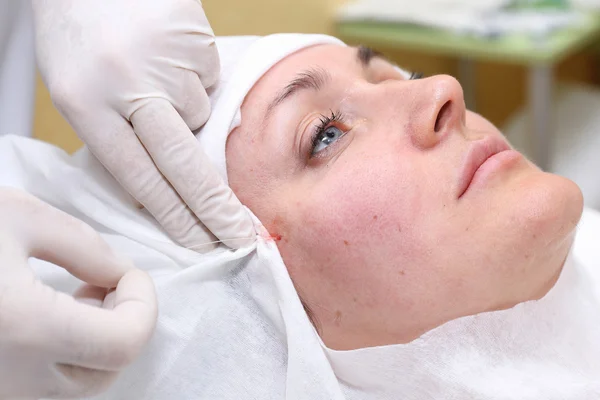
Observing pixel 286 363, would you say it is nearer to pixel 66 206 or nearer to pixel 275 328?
pixel 275 328

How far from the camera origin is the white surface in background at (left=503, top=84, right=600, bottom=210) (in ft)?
6.76

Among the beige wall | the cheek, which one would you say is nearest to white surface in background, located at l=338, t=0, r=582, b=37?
the beige wall

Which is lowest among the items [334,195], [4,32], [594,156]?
[594,156]

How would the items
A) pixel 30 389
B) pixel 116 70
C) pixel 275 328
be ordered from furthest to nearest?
1. pixel 275 328
2. pixel 116 70
3. pixel 30 389

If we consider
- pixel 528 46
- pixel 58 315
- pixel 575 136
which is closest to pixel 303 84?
pixel 58 315

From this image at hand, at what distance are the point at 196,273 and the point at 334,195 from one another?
0.77ft

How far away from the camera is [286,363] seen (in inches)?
39.2

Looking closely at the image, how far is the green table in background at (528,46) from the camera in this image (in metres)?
1.90

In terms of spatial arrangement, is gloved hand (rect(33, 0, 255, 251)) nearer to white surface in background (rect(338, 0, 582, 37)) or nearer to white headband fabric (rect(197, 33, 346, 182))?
white headband fabric (rect(197, 33, 346, 182))

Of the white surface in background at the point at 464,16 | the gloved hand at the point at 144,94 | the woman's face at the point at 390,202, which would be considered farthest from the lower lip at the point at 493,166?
the white surface in background at the point at 464,16

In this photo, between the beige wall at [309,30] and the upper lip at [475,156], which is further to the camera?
the beige wall at [309,30]

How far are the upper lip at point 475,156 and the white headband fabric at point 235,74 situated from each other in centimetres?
35

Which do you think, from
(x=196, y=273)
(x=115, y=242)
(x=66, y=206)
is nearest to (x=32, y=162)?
(x=66, y=206)

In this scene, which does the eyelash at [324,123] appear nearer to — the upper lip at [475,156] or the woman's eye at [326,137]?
the woman's eye at [326,137]
